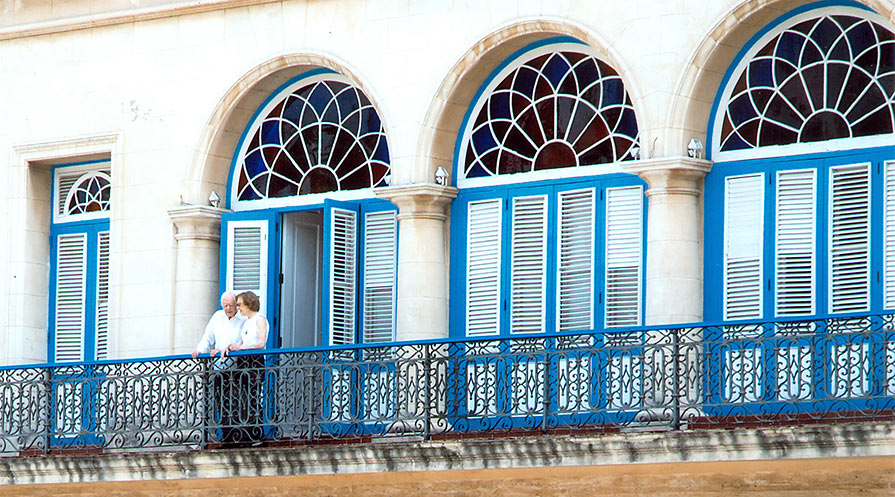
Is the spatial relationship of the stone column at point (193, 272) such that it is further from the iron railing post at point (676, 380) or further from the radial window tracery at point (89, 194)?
the iron railing post at point (676, 380)

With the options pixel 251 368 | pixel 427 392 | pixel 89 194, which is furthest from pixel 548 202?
pixel 89 194

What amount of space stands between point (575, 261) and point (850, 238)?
9.02 ft

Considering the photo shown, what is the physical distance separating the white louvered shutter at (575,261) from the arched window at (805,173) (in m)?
1.25

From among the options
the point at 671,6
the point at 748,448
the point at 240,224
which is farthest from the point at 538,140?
the point at 748,448

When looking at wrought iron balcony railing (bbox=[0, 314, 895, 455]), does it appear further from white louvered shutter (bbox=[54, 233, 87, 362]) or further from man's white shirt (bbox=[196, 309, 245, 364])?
white louvered shutter (bbox=[54, 233, 87, 362])

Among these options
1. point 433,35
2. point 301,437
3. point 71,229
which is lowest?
point 301,437

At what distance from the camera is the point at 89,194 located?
22578mm

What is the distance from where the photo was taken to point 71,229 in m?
22.6

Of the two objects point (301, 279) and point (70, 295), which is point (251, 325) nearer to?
point (301, 279)

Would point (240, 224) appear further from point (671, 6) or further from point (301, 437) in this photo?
point (671, 6)

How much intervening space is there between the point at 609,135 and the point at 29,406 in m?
6.42

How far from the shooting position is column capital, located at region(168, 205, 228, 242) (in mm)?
21297

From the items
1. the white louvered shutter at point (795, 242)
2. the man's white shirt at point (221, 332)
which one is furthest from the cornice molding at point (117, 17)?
the white louvered shutter at point (795, 242)

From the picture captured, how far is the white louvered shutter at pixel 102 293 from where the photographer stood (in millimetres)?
22250
